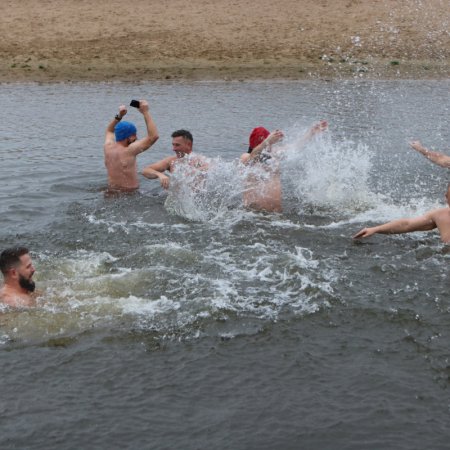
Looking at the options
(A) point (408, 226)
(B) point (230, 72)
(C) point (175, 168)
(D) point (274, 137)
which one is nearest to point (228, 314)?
(A) point (408, 226)

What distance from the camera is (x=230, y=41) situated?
2256 cm

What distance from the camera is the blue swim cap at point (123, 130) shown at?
10.0 m

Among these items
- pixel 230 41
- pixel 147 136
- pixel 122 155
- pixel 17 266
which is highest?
pixel 230 41

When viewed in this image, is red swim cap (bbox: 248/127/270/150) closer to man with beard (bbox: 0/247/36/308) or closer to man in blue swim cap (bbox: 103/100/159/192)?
man in blue swim cap (bbox: 103/100/159/192)

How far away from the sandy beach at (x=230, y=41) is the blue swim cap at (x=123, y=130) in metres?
10.8

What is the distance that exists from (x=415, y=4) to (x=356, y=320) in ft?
65.9

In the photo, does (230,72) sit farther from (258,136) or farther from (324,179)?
(258,136)

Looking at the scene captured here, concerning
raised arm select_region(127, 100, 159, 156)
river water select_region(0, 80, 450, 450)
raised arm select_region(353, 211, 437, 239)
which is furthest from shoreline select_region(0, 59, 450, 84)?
raised arm select_region(353, 211, 437, 239)

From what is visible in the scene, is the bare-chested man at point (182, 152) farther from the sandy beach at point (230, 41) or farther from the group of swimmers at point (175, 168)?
the sandy beach at point (230, 41)

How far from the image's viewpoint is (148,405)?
4.96 meters

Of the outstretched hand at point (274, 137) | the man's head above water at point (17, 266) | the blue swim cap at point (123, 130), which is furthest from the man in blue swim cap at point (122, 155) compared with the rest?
the man's head above water at point (17, 266)

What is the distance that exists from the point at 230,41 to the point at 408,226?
1622 centimetres

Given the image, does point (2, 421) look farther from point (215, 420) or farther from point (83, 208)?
point (83, 208)

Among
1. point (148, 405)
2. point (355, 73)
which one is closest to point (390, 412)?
point (148, 405)
